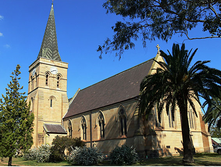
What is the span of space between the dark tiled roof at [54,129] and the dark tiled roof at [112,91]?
8.42 feet

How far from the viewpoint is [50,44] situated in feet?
156

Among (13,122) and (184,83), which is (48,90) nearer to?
(13,122)

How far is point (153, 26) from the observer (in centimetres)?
1714

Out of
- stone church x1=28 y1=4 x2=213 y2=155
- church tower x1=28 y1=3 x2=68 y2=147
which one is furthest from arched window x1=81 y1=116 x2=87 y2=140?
church tower x1=28 y1=3 x2=68 y2=147

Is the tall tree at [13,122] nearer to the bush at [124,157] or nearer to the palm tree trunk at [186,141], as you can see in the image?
the bush at [124,157]

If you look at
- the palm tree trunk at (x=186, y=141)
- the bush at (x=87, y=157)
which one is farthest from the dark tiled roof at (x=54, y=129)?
the palm tree trunk at (x=186, y=141)

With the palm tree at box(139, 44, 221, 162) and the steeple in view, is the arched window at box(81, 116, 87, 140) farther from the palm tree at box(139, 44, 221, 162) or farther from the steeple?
the palm tree at box(139, 44, 221, 162)

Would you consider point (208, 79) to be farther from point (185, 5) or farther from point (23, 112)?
point (23, 112)

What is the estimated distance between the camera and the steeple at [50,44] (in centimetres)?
4638

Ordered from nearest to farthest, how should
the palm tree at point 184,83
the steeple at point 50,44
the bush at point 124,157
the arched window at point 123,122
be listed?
the palm tree at point 184,83 → the bush at point 124,157 → the arched window at point 123,122 → the steeple at point 50,44

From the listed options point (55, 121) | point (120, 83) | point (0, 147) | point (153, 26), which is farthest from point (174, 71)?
point (55, 121)

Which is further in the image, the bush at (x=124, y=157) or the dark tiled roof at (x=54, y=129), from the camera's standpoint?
the dark tiled roof at (x=54, y=129)

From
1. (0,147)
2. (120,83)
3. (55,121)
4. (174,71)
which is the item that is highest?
(120,83)

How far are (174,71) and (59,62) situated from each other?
31.7 meters
